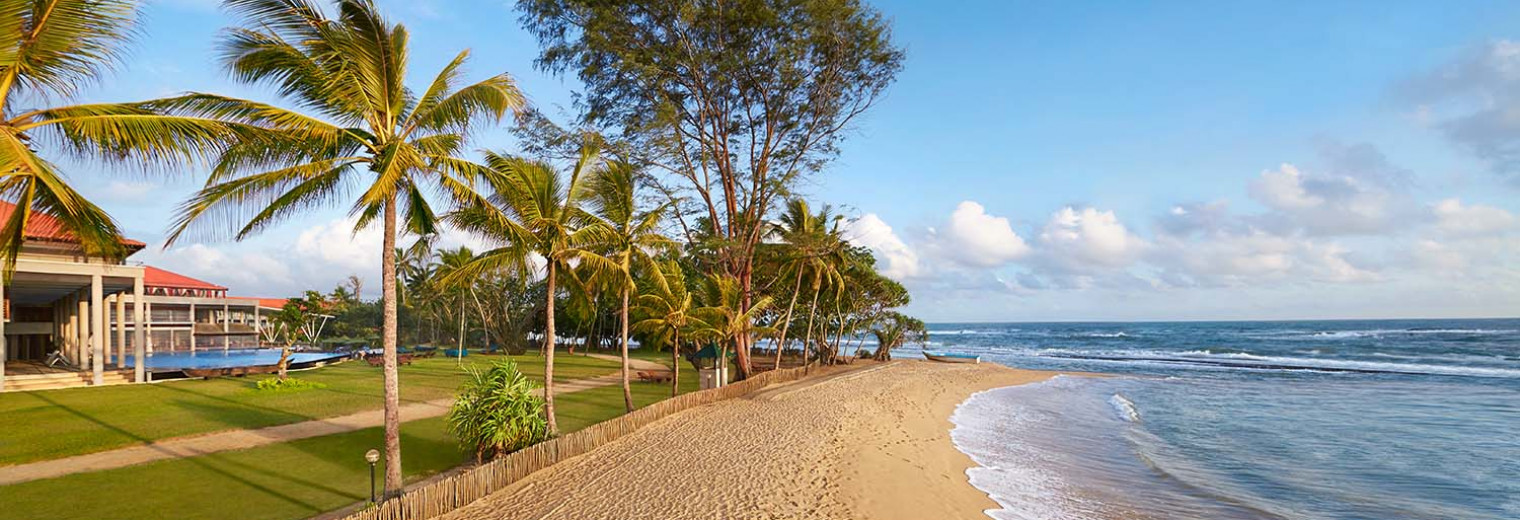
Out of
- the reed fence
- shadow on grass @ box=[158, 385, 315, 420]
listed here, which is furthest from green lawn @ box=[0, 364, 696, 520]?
shadow on grass @ box=[158, 385, 315, 420]

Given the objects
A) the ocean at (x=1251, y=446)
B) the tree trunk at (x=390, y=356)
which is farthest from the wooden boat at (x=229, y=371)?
the ocean at (x=1251, y=446)

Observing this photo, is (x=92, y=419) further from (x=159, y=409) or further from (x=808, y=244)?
(x=808, y=244)

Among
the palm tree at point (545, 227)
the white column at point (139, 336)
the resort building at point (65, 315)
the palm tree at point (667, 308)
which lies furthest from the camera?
the white column at point (139, 336)

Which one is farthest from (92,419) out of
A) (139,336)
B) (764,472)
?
(764,472)

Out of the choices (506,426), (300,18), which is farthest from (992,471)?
(300,18)

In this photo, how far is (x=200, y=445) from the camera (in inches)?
416

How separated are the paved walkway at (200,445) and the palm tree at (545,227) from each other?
13.9ft

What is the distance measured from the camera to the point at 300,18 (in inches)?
246

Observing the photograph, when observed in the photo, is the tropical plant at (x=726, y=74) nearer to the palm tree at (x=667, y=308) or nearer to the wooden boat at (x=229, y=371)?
the palm tree at (x=667, y=308)

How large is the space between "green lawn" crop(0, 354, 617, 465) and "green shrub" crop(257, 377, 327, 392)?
0.34 metres

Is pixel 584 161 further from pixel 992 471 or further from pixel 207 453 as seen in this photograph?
pixel 992 471

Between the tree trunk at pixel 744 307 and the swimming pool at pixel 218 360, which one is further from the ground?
the tree trunk at pixel 744 307

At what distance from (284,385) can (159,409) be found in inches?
159

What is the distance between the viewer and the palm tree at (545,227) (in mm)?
9984
